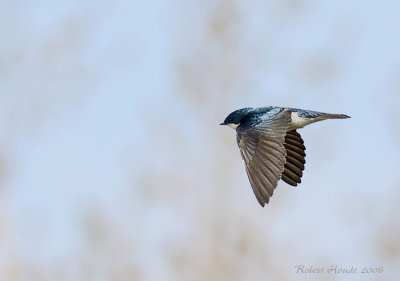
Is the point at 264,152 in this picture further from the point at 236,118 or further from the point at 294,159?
the point at 236,118

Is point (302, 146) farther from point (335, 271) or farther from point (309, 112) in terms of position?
point (335, 271)

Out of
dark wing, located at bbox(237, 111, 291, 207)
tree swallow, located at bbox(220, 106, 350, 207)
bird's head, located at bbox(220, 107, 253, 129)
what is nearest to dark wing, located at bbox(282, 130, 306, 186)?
tree swallow, located at bbox(220, 106, 350, 207)

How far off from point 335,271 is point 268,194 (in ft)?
2.71

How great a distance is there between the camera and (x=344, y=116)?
3.86 metres

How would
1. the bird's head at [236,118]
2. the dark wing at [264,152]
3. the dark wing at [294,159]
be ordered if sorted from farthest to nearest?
the bird's head at [236,118] → the dark wing at [294,159] → the dark wing at [264,152]

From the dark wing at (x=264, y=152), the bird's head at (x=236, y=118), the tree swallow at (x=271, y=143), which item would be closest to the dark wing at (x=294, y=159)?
the tree swallow at (x=271, y=143)

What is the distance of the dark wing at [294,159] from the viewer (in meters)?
3.89

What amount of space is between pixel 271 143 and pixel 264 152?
0.37 ft

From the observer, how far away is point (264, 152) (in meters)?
3.55

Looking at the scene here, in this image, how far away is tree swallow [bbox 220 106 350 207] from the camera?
3391 mm

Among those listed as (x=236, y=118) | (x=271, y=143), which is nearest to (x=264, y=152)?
(x=271, y=143)

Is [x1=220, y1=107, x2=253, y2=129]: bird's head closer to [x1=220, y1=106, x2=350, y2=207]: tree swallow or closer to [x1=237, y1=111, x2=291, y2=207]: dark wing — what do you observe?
[x1=220, y1=106, x2=350, y2=207]: tree swallow

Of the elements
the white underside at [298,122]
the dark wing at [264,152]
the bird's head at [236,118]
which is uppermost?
the bird's head at [236,118]

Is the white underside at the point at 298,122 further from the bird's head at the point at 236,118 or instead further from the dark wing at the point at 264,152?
the bird's head at the point at 236,118
